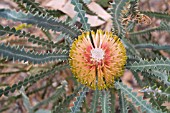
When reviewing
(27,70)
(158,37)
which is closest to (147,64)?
(27,70)

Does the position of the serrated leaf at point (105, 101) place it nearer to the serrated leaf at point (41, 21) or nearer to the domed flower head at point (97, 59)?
the domed flower head at point (97, 59)

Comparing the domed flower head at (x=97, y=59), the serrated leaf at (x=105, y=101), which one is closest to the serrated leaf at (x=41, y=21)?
the domed flower head at (x=97, y=59)

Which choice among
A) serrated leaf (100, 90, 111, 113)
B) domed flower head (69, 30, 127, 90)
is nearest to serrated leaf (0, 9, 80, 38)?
domed flower head (69, 30, 127, 90)

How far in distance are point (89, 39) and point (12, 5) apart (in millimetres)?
1109

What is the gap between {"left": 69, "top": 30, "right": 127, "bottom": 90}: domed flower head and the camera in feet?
2.56

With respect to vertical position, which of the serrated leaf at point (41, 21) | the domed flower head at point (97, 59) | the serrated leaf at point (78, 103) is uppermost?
the serrated leaf at point (41, 21)

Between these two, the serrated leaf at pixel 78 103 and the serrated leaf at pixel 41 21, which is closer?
the serrated leaf at pixel 41 21

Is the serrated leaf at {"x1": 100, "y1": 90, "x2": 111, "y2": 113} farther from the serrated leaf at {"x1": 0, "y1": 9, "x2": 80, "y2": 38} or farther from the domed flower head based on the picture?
the serrated leaf at {"x1": 0, "y1": 9, "x2": 80, "y2": 38}

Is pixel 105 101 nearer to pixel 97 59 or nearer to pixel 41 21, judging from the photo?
pixel 97 59

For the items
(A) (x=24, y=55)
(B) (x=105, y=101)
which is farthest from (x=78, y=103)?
(A) (x=24, y=55)

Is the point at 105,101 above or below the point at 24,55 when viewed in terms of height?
below

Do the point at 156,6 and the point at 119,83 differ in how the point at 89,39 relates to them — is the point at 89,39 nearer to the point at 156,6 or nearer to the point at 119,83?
the point at 119,83

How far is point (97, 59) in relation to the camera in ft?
2.53

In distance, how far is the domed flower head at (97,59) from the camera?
30.7 inches
